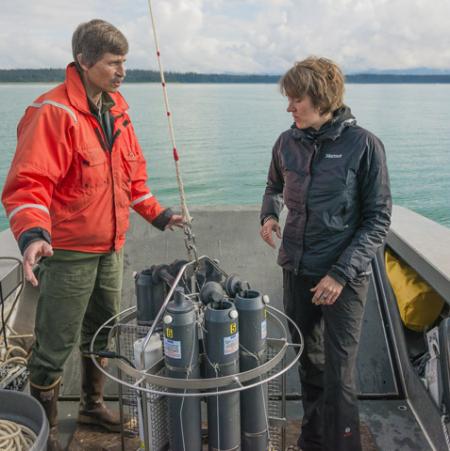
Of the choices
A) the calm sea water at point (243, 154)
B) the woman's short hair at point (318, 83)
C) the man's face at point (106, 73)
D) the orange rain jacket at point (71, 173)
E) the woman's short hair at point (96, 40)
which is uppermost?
the woman's short hair at point (96, 40)

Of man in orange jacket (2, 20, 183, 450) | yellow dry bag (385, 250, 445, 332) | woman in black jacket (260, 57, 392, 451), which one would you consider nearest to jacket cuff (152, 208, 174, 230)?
Result: man in orange jacket (2, 20, 183, 450)

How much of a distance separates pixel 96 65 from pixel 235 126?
859 inches

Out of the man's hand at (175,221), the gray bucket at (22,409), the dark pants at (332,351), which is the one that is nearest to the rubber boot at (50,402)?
the gray bucket at (22,409)

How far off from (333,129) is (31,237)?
45.9 inches

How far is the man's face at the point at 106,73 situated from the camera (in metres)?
2.10

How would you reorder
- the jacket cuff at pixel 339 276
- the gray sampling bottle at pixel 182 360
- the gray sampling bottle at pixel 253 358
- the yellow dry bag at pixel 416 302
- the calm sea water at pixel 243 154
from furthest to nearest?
the calm sea water at pixel 243 154
the yellow dry bag at pixel 416 302
the jacket cuff at pixel 339 276
the gray sampling bottle at pixel 253 358
the gray sampling bottle at pixel 182 360

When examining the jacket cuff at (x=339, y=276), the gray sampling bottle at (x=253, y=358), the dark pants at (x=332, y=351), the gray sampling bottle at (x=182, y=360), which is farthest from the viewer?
the dark pants at (x=332, y=351)

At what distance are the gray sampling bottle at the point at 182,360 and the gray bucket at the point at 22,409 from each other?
0.52m

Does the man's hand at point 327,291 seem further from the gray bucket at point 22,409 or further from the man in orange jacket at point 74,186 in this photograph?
the gray bucket at point 22,409

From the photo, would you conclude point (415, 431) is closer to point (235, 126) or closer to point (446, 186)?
point (446, 186)

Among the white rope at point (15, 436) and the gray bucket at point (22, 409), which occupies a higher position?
the gray bucket at point (22, 409)

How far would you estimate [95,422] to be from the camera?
102 inches

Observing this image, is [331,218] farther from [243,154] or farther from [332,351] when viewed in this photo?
[243,154]

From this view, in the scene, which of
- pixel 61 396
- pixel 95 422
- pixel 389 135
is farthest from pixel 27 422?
pixel 389 135
